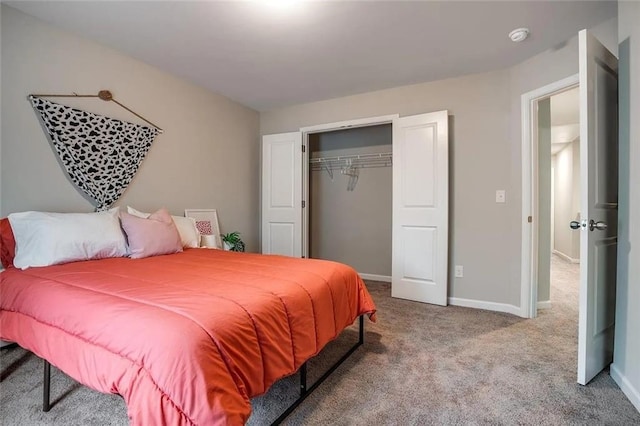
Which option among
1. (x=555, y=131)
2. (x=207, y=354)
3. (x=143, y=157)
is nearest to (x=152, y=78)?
(x=143, y=157)

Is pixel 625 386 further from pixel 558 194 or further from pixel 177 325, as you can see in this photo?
pixel 558 194

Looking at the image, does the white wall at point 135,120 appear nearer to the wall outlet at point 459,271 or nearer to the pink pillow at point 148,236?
the pink pillow at point 148,236

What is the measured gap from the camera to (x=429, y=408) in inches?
57.5

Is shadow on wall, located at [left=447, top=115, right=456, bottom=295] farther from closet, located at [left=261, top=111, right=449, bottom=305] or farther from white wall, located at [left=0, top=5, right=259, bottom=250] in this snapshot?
white wall, located at [left=0, top=5, right=259, bottom=250]

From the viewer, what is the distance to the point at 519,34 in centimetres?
230

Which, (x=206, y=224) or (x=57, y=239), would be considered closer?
(x=57, y=239)

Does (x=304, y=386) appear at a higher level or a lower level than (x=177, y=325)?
lower

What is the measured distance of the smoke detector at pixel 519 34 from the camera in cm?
226

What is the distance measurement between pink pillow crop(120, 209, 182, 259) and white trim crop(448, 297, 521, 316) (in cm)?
275

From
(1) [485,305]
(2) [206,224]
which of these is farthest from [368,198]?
(2) [206,224]

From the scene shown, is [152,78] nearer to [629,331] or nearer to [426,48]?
[426,48]

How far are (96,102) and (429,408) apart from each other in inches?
128

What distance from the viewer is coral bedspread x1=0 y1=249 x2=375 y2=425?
896 millimetres

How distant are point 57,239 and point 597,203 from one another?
10.7 feet
